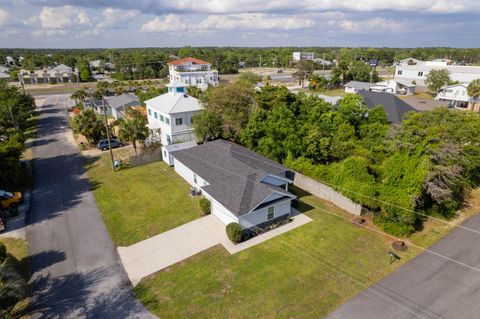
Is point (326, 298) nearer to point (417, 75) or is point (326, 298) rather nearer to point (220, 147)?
point (220, 147)

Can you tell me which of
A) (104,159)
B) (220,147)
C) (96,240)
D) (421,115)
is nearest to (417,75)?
(421,115)

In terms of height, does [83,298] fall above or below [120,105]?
below

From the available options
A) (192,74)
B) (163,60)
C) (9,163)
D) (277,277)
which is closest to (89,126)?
(9,163)

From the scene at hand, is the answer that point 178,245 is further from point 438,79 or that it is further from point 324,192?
point 438,79

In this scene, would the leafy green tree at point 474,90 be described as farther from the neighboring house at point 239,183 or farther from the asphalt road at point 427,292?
the neighboring house at point 239,183

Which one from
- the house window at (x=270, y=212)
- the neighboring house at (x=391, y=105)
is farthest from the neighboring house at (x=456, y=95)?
the house window at (x=270, y=212)
